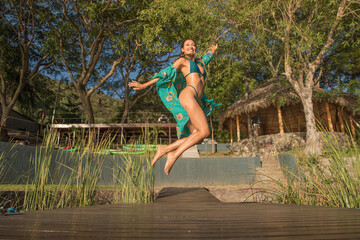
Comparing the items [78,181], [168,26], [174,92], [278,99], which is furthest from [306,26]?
[78,181]

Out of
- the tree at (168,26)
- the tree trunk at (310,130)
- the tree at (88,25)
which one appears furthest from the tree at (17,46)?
the tree trunk at (310,130)

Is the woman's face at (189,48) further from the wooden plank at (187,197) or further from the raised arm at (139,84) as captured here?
the wooden plank at (187,197)

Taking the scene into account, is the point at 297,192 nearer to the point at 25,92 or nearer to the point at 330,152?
the point at 330,152

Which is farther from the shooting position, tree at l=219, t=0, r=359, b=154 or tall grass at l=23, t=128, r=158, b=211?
tree at l=219, t=0, r=359, b=154

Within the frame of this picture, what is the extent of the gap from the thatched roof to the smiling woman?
9.59 metres

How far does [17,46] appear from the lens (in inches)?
589

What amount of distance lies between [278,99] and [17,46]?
54.2 ft

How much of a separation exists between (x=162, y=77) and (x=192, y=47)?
77 cm

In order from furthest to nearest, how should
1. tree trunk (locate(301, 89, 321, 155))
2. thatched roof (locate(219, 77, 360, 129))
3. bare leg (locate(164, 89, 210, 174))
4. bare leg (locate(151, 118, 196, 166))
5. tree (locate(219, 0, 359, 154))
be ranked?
thatched roof (locate(219, 77, 360, 129)) < tree trunk (locate(301, 89, 321, 155)) < tree (locate(219, 0, 359, 154)) < bare leg (locate(151, 118, 196, 166)) < bare leg (locate(164, 89, 210, 174))

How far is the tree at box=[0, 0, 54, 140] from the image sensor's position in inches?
524

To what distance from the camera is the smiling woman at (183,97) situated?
2918 millimetres

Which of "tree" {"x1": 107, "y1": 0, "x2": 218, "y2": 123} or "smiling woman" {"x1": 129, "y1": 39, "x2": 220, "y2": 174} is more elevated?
"tree" {"x1": 107, "y1": 0, "x2": 218, "y2": 123}

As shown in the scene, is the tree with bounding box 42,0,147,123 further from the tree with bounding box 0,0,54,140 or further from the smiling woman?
the smiling woman

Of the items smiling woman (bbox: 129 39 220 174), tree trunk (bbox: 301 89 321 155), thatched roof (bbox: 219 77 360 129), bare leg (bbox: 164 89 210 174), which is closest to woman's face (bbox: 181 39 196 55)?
smiling woman (bbox: 129 39 220 174)
